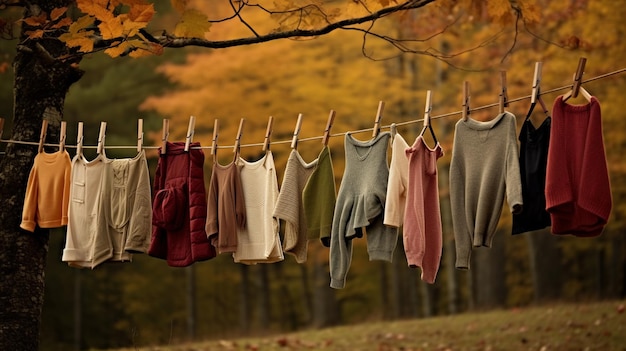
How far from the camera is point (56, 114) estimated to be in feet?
19.8

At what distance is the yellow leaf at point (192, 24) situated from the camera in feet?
15.5

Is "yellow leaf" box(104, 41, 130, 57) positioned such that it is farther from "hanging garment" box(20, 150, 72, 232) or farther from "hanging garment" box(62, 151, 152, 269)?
"hanging garment" box(20, 150, 72, 232)

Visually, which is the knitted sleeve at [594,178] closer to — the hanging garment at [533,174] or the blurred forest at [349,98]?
the hanging garment at [533,174]

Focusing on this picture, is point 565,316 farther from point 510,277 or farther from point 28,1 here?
point 510,277

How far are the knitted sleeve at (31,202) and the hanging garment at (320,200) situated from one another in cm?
187

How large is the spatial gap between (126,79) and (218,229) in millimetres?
12536

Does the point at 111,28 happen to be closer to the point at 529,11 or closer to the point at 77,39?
the point at 77,39

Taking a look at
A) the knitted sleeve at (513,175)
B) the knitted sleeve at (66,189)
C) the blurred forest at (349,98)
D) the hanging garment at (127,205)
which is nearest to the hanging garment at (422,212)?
the knitted sleeve at (513,175)

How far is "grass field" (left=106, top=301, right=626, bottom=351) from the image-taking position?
9207 mm

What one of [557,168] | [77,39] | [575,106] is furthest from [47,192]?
[575,106]

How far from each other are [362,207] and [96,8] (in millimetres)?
1926

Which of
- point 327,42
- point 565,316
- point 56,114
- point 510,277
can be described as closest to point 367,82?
point 327,42

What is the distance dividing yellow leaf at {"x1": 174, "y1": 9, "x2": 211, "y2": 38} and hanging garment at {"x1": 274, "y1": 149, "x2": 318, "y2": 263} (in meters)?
1.11

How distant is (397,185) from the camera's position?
506 centimetres
